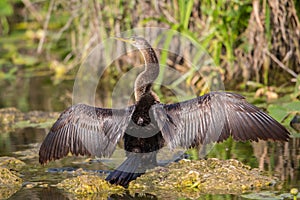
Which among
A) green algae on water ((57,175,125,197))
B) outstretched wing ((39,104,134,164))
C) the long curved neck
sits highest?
the long curved neck

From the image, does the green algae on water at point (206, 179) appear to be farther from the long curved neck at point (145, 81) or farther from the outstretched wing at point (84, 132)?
the long curved neck at point (145, 81)

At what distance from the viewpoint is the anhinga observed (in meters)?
5.49

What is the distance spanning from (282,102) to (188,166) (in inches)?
92.4

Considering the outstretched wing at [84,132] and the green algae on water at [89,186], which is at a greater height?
the outstretched wing at [84,132]

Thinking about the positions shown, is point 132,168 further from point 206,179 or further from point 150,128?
point 206,179

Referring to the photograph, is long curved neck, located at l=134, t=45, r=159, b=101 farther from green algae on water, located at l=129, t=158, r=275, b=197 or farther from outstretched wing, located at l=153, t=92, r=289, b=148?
green algae on water, located at l=129, t=158, r=275, b=197

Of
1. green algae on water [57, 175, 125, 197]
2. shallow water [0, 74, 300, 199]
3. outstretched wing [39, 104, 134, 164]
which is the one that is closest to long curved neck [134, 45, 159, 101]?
outstretched wing [39, 104, 134, 164]

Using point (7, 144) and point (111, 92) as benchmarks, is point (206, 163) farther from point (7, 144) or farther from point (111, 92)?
point (111, 92)

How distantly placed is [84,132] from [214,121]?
41.8 inches

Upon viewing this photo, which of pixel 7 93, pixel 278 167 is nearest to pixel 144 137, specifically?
pixel 278 167

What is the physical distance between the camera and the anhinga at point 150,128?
18.0 feet

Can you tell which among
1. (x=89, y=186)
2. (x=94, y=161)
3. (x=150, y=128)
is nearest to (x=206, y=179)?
(x=150, y=128)

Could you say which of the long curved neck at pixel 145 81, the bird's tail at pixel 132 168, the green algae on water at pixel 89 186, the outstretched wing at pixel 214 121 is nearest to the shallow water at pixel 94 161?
the green algae on water at pixel 89 186

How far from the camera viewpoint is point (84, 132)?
19.1 feet
